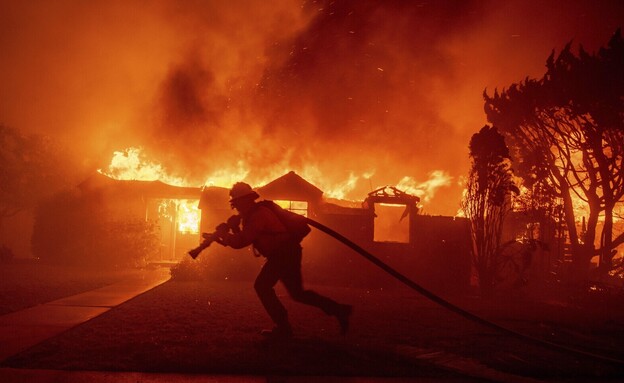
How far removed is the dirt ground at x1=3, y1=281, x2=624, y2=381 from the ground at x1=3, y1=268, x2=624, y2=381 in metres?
0.01

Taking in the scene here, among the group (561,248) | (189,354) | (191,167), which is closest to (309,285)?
(189,354)

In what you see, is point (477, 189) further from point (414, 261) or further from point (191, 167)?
point (191, 167)

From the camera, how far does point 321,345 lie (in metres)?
5.45

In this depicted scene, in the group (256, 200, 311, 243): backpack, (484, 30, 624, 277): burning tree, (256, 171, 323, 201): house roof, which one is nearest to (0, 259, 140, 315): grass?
(256, 200, 311, 243): backpack

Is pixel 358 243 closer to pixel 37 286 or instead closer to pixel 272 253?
pixel 37 286

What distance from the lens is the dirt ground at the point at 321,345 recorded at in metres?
4.54

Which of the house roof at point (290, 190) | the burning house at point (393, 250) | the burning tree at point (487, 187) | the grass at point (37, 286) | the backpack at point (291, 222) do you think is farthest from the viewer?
the house roof at point (290, 190)

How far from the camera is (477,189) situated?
43.7 ft

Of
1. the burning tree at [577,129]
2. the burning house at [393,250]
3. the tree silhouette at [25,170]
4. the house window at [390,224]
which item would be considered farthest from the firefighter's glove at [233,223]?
the tree silhouette at [25,170]

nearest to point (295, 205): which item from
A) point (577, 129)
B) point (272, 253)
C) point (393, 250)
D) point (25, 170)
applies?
point (393, 250)

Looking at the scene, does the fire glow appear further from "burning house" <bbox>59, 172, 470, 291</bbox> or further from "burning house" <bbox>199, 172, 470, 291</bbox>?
"burning house" <bbox>199, 172, 470, 291</bbox>

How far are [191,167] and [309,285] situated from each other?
65.0 ft

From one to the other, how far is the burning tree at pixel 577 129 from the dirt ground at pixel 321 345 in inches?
388

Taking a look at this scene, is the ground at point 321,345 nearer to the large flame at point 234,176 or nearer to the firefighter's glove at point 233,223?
the firefighter's glove at point 233,223
